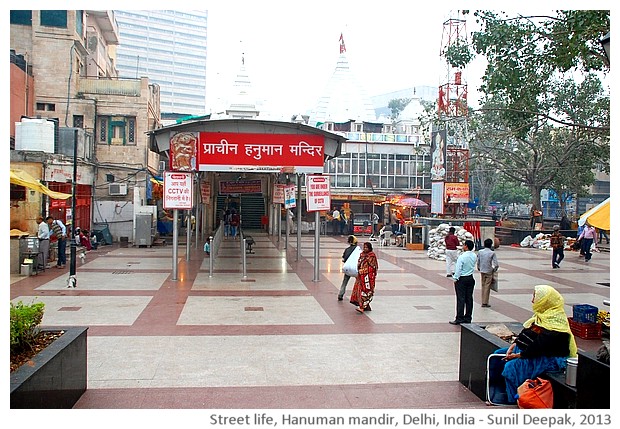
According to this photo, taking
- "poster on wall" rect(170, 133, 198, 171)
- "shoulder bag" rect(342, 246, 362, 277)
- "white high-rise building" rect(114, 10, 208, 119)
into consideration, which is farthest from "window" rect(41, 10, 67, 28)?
"white high-rise building" rect(114, 10, 208, 119)

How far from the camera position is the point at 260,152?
16.3m

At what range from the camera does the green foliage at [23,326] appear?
5680 millimetres

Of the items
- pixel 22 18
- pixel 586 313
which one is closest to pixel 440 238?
pixel 586 313

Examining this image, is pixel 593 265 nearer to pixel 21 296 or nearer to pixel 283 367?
pixel 283 367

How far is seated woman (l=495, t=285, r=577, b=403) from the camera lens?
5.76 m

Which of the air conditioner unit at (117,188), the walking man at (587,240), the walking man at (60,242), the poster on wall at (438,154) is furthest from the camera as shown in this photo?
the poster on wall at (438,154)

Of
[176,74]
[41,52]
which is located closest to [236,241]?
[41,52]

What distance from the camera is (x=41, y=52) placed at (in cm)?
2750

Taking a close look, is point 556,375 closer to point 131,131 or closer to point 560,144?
point 131,131

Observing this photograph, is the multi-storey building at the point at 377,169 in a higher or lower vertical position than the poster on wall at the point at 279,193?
higher

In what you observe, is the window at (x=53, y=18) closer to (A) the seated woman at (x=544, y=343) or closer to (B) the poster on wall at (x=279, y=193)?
(B) the poster on wall at (x=279, y=193)

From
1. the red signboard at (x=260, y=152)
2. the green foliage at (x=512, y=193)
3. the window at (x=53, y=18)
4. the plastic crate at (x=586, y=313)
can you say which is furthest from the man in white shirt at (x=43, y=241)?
the green foliage at (x=512, y=193)

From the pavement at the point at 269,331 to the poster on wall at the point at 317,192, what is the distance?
2.07 metres

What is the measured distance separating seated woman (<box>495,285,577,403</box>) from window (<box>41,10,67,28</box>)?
90.4 feet
